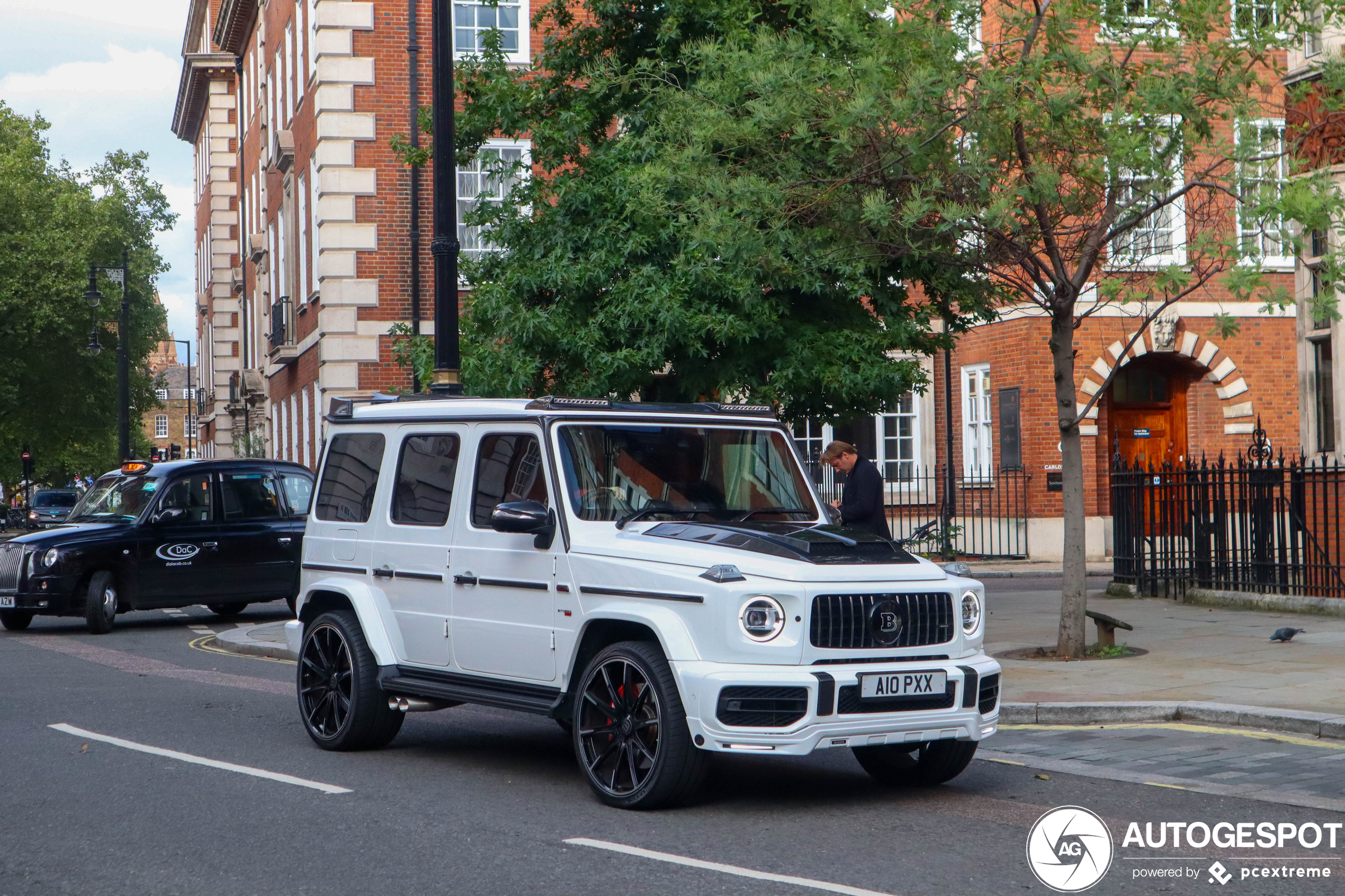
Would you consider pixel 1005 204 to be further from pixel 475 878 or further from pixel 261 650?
pixel 261 650

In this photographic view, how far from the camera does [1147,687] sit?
34.2ft

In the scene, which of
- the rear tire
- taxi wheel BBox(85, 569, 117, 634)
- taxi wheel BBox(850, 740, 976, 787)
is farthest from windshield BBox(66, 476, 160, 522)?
taxi wheel BBox(850, 740, 976, 787)

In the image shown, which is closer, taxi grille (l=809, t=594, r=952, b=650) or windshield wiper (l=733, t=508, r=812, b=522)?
taxi grille (l=809, t=594, r=952, b=650)

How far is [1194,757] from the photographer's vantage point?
834 cm

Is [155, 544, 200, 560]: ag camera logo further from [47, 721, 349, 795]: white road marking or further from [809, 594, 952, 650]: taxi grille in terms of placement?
[809, 594, 952, 650]: taxi grille

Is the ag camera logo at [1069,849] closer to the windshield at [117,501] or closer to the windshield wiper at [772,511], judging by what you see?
the windshield wiper at [772,511]

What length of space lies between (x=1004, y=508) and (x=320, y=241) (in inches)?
506

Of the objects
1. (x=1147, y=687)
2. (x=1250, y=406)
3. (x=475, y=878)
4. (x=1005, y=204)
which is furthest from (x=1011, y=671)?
(x=1250, y=406)

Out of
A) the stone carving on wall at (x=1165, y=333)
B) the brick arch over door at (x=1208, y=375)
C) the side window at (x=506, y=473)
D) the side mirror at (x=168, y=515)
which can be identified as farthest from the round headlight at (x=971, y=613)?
the stone carving on wall at (x=1165, y=333)

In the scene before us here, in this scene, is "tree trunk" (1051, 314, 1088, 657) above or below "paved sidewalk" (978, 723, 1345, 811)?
above

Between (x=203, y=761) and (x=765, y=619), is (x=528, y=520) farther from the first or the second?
(x=203, y=761)

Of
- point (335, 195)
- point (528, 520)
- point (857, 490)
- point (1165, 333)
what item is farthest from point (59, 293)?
point (528, 520)

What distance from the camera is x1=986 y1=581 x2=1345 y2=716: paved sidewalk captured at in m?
10.0

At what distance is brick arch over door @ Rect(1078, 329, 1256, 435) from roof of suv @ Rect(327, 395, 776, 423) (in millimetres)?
19175
